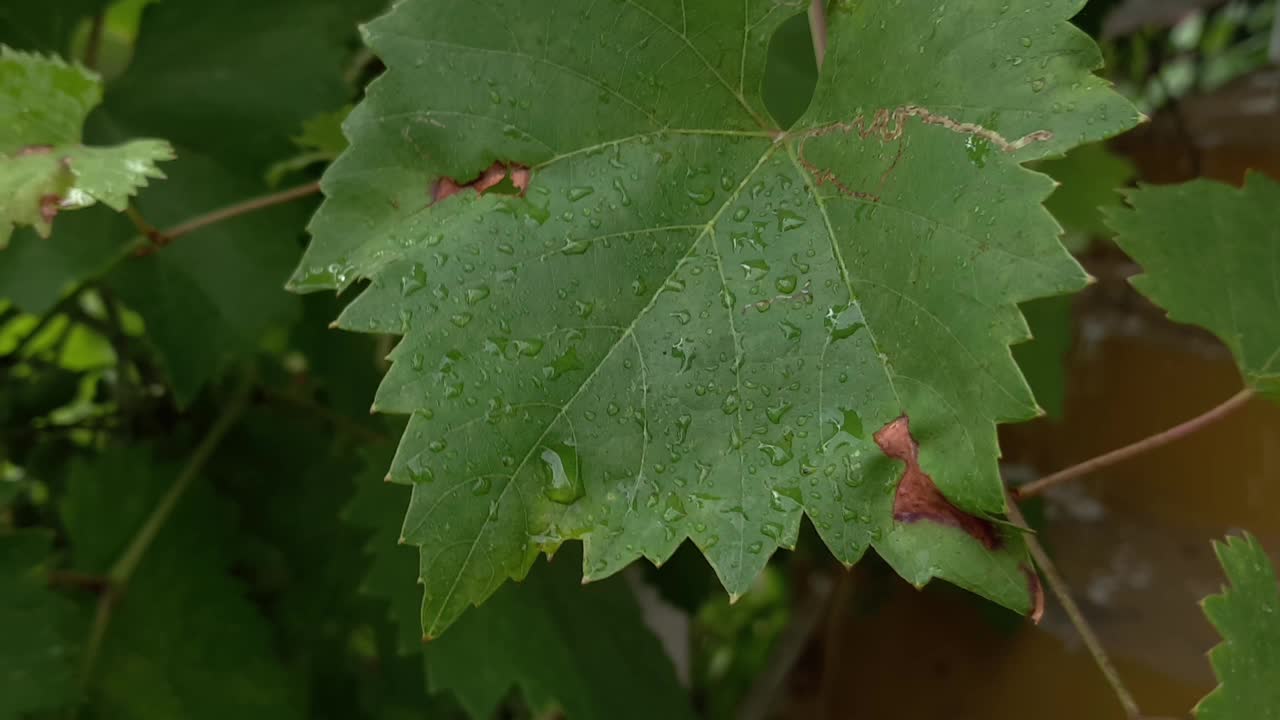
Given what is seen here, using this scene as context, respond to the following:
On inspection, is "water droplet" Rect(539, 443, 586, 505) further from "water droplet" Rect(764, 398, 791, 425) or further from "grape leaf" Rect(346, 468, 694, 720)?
"grape leaf" Rect(346, 468, 694, 720)

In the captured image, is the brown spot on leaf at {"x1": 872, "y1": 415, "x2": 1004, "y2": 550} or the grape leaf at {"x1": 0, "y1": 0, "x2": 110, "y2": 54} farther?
the grape leaf at {"x1": 0, "y1": 0, "x2": 110, "y2": 54}

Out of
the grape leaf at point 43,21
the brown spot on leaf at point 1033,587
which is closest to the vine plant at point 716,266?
the brown spot on leaf at point 1033,587

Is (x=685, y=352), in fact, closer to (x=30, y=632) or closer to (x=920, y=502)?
(x=920, y=502)

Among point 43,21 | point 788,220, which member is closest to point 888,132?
point 788,220

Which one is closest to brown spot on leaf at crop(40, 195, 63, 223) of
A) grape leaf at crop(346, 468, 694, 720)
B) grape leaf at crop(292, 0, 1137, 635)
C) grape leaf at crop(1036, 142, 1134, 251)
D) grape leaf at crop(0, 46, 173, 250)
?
grape leaf at crop(0, 46, 173, 250)

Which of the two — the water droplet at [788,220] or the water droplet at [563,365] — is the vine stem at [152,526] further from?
the water droplet at [788,220]

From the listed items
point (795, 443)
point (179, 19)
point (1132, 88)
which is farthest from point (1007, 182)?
point (1132, 88)

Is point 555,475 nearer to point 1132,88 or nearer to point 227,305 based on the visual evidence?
point 227,305
